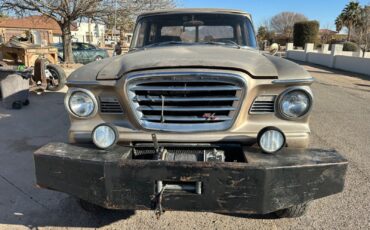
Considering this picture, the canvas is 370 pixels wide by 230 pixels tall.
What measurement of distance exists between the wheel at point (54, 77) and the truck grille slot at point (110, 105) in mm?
8151

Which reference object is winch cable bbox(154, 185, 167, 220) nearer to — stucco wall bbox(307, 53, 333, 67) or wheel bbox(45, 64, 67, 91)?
wheel bbox(45, 64, 67, 91)

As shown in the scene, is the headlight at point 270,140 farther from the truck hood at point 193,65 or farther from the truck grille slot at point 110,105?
the truck grille slot at point 110,105

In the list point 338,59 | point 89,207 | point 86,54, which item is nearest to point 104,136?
point 89,207

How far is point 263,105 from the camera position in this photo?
2777mm

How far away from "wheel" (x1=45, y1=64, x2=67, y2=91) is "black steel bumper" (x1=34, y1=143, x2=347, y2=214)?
8.41 meters

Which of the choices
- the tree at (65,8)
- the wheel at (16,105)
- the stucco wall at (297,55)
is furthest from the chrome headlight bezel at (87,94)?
the stucco wall at (297,55)

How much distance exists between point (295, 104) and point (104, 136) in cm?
155

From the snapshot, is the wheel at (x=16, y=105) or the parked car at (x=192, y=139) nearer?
the parked car at (x=192, y=139)

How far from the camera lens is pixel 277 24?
7456 cm

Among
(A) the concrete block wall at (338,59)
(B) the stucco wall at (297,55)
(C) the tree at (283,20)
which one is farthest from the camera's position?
(C) the tree at (283,20)

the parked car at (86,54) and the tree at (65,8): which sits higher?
the tree at (65,8)

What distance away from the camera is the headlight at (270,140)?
2586mm

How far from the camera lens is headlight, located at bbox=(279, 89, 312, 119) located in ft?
9.05

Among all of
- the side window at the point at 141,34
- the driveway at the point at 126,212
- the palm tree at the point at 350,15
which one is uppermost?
the palm tree at the point at 350,15
